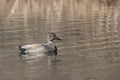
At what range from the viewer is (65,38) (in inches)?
1053

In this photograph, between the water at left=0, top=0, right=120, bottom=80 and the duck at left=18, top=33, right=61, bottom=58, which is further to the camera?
the duck at left=18, top=33, right=61, bottom=58

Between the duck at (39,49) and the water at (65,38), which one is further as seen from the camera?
the duck at (39,49)

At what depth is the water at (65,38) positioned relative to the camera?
18734mm

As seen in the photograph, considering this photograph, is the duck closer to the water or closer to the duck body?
the duck body

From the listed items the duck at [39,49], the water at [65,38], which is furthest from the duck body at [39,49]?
the water at [65,38]

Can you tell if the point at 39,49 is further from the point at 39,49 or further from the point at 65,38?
the point at 65,38

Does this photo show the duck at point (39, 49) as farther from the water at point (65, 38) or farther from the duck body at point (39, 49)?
the water at point (65, 38)

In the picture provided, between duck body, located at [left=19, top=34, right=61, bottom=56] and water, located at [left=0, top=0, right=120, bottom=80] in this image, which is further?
duck body, located at [left=19, top=34, right=61, bottom=56]

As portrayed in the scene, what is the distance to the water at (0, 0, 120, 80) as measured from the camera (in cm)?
1873

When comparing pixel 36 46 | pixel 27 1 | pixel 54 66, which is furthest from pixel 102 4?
pixel 54 66

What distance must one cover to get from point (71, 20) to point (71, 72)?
55.8ft

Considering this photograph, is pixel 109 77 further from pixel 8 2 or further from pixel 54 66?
pixel 8 2

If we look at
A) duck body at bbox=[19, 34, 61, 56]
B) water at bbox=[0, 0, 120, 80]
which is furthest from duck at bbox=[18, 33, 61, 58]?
water at bbox=[0, 0, 120, 80]

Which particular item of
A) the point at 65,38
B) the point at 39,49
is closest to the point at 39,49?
the point at 39,49
